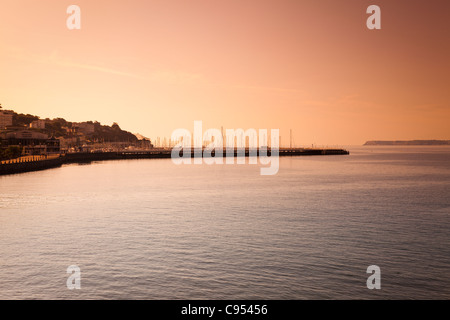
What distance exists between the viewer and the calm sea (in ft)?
69.3

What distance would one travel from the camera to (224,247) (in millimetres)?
29781

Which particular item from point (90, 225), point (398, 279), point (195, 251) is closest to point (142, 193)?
point (90, 225)

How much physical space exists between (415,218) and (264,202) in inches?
783

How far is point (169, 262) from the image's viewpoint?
25797mm

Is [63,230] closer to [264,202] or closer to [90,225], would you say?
[90,225]

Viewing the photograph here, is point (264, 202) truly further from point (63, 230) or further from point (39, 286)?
point (39, 286)

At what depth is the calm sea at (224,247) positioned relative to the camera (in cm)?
2112
